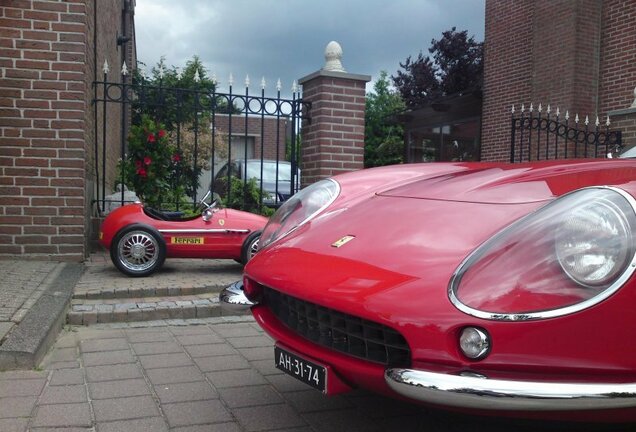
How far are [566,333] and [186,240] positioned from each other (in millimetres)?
3972

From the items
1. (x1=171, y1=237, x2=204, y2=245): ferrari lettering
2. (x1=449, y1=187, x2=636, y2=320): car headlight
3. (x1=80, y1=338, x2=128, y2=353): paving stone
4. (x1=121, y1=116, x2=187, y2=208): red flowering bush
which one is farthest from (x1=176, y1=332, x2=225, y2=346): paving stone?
(x1=121, y1=116, x2=187, y2=208): red flowering bush

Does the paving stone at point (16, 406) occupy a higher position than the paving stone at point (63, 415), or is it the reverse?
the paving stone at point (16, 406)

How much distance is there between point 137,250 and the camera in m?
5.03

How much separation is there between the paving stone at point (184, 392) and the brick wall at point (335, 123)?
392 cm

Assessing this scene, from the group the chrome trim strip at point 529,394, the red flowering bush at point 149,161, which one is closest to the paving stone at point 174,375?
the chrome trim strip at point 529,394

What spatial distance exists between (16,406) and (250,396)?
3.38 feet

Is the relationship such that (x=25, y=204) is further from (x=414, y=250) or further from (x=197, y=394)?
(x=414, y=250)

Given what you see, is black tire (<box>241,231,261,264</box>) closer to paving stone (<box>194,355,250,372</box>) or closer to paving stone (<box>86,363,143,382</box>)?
paving stone (<box>194,355,250,372</box>)

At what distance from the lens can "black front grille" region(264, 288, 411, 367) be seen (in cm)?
183

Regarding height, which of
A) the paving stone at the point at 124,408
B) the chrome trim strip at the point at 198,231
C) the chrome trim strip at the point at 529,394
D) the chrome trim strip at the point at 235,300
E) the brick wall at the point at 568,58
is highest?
the brick wall at the point at 568,58

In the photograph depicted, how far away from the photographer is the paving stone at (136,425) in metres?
2.46

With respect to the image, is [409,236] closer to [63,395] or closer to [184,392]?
[184,392]

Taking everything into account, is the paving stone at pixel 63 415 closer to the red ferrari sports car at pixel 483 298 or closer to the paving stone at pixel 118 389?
the paving stone at pixel 118 389

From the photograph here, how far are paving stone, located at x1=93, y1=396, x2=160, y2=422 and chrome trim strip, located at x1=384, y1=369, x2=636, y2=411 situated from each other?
1.51 m
